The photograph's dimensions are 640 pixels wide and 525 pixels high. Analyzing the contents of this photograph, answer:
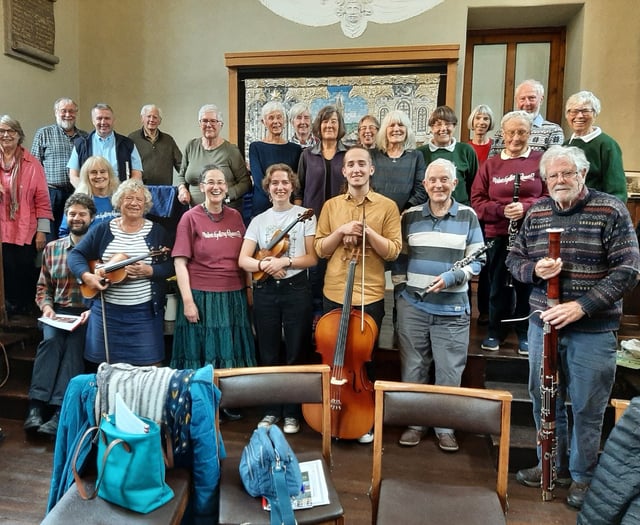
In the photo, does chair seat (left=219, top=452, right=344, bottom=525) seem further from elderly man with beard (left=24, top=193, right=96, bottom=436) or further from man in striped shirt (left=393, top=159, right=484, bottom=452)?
elderly man with beard (left=24, top=193, right=96, bottom=436)

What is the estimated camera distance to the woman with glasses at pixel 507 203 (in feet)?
8.09

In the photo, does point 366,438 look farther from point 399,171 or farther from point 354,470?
point 399,171

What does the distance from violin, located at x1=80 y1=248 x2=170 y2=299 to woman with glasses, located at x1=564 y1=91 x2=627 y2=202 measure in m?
2.09

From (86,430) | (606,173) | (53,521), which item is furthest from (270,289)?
(606,173)

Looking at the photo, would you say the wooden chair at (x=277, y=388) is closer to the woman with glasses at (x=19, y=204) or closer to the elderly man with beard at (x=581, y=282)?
the elderly man with beard at (x=581, y=282)

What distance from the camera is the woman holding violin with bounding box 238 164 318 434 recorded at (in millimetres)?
2336

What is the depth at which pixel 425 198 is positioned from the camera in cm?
253

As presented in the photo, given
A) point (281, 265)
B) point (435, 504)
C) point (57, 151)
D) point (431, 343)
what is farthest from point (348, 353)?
point (57, 151)

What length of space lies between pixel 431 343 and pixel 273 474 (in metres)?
1.15

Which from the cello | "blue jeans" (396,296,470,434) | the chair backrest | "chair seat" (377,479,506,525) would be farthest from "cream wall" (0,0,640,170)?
"chair seat" (377,479,506,525)

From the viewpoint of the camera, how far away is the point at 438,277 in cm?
216

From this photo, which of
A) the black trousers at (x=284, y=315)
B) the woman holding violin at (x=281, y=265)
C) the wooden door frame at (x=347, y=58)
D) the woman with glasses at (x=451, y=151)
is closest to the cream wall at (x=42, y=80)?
the wooden door frame at (x=347, y=58)

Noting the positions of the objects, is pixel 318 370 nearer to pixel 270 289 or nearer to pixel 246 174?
pixel 270 289

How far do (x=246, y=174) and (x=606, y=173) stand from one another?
6.32 feet
